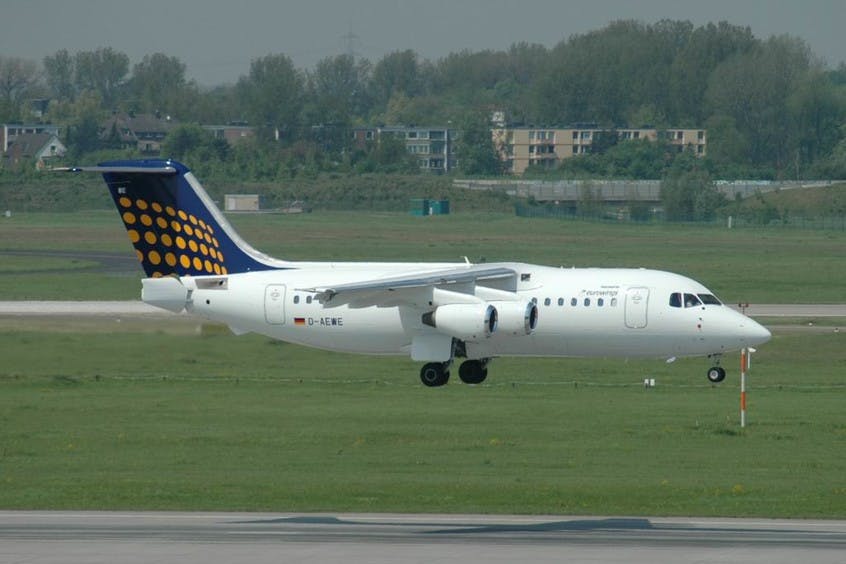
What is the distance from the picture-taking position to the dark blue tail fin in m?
51.4

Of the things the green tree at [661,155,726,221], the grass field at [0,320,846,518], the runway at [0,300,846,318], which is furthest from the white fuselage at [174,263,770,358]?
the green tree at [661,155,726,221]

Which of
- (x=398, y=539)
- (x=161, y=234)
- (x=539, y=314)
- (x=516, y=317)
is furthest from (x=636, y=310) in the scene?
(x=398, y=539)

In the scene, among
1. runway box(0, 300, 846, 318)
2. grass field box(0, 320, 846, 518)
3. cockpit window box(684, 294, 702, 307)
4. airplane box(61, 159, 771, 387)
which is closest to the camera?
grass field box(0, 320, 846, 518)

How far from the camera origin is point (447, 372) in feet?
167

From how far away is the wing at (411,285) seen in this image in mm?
47500

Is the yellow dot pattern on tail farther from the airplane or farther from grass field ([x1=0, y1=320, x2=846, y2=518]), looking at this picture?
grass field ([x1=0, y1=320, x2=846, y2=518])

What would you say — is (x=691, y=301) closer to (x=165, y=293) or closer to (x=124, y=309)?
(x=165, y=293)

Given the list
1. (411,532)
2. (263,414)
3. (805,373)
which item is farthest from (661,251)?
(411,532)

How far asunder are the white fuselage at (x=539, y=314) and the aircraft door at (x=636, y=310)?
3 cm

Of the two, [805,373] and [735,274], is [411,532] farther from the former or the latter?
[735,274]

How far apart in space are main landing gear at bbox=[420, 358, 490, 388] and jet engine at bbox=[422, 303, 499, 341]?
1.86 metres

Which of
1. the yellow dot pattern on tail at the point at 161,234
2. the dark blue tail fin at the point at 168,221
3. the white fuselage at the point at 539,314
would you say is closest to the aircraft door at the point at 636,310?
the white fuselage at the point at 539,314

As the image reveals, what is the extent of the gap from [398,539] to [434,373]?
16942 millimetres

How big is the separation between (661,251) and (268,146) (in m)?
86.3
